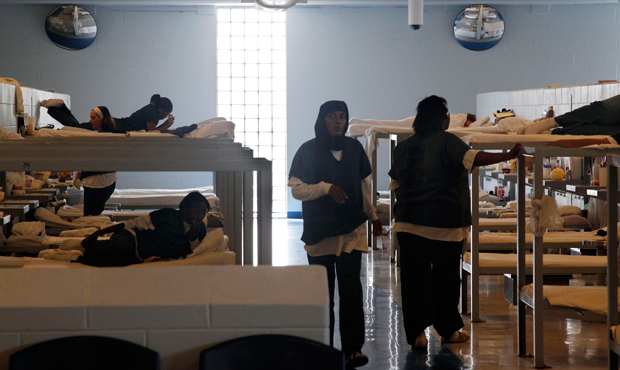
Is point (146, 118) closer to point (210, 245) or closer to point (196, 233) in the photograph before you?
point (196, 233)

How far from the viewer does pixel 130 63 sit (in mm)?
11234

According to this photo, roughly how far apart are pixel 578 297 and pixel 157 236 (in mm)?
2570

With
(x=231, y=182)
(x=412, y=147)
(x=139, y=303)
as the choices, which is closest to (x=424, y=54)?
(x=231, y=182)

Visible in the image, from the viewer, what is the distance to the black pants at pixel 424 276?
13.5 ft

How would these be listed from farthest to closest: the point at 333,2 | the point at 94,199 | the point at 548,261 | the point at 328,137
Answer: the point at 333,2
the point at 94,199
the point at 548,261
the point at 328,137

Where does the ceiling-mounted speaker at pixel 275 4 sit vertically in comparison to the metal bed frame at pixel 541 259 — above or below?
above

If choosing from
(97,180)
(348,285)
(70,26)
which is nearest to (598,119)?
(348,285)

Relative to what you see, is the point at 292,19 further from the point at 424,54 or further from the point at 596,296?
the point at 596,296

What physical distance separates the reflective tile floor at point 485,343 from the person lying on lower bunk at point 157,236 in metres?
1.29

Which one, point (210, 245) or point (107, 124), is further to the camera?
point (107, 124)

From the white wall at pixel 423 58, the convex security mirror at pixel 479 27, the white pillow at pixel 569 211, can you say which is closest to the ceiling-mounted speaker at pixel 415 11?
the white wall at pixel 423 58

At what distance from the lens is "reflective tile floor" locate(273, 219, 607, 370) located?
159 inches

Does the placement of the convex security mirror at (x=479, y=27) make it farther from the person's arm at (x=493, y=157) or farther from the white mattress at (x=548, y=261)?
the person's arm at (x=493, y=157)

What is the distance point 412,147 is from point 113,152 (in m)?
2.04
